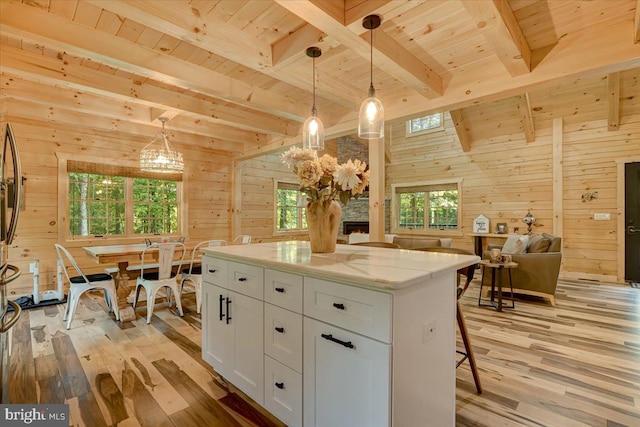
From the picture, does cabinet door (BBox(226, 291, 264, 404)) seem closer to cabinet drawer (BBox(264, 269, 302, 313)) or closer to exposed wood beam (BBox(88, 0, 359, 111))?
cabinet drawer (BBox(264, 269, 302, 313))

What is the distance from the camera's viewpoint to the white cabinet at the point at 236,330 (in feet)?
6.11

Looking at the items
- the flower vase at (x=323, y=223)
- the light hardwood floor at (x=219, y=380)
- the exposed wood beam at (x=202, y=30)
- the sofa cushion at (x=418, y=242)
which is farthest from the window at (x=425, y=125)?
A: the flower vase at (x=323, y=223)

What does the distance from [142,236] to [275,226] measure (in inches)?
105

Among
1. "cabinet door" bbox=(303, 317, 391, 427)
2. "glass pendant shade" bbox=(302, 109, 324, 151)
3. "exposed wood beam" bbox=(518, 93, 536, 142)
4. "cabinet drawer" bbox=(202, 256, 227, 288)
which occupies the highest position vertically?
"exposed wood beam" bbox=(518, 93, 536, 142)

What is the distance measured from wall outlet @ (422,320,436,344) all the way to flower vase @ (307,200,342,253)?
804 mm

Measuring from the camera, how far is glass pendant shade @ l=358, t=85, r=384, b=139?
215 cm

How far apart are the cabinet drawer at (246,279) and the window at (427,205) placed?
6534 mm

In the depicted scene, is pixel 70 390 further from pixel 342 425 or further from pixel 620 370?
pixel 620 370

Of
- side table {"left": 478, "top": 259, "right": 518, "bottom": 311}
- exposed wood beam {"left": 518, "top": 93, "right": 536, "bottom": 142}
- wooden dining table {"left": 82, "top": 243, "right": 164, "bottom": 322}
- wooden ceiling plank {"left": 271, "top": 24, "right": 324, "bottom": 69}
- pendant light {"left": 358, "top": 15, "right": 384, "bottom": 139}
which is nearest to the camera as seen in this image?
pendant light {"left": 358, "top": 15, "right": 384, "bottom": 139}

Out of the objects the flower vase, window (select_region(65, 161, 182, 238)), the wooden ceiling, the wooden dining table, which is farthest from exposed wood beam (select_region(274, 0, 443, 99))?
window (select_region(65, 161, 182, 238))

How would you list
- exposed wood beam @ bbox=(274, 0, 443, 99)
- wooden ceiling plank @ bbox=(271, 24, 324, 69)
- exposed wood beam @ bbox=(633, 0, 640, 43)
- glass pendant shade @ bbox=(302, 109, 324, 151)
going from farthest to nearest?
1. glass pendant shade @ bbox=(302, 109, 324, 151)
2. wooden ceiling plank @ bbox=(271, 24, 324, 69)
3. exposed wood beam @ bbox=(633, 0, 640, 43)
4. exposed wood beam @ bbox=(274, 0, 443, 99)

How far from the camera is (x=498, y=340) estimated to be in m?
2.98

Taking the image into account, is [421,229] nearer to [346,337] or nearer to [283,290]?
[283,290]

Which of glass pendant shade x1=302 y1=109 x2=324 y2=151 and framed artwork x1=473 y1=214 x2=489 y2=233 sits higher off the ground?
glass pendant shade x1=302 y1=109 x2=324 y2=151
